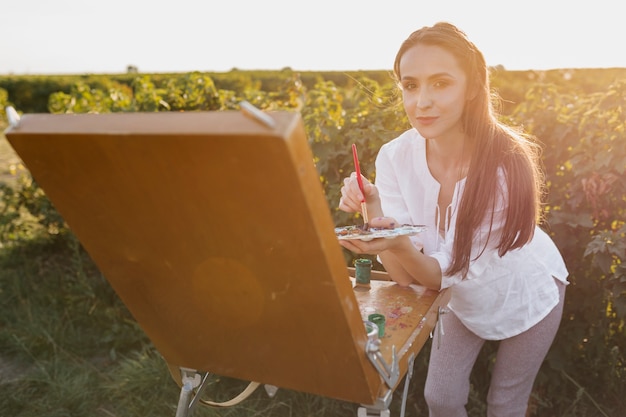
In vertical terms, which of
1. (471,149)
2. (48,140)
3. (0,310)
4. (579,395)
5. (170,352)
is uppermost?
(48,140)

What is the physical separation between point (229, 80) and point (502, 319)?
51.1ft

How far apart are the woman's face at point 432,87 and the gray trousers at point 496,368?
759mm

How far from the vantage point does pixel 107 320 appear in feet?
13.9

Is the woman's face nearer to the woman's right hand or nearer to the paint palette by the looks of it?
the woman's right hand

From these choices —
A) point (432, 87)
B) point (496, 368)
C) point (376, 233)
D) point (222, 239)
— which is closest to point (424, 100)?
point (432, 87)

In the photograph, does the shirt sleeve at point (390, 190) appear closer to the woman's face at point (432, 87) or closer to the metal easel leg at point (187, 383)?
the woman's face at point (432, 87)

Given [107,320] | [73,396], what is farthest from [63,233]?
[73,396]

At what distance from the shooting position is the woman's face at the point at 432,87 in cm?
185

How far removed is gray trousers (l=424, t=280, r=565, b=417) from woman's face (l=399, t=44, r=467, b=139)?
0.76 metres

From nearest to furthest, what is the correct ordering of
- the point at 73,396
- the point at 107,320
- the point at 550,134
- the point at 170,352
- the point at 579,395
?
the point at 170,352 → the point at 579,395 → the point at 550,134 → the point at 73,396 → the point at 107,320

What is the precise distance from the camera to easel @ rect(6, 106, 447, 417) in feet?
3.32

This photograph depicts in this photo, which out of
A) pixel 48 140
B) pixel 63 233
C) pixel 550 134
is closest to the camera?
pixel 48 140

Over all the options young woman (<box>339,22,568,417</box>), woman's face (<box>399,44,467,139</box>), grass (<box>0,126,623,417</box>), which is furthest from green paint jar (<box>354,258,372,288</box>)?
grass (<box>0,126,623,417</box>)

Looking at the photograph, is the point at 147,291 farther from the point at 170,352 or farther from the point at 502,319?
the point at 502,319
